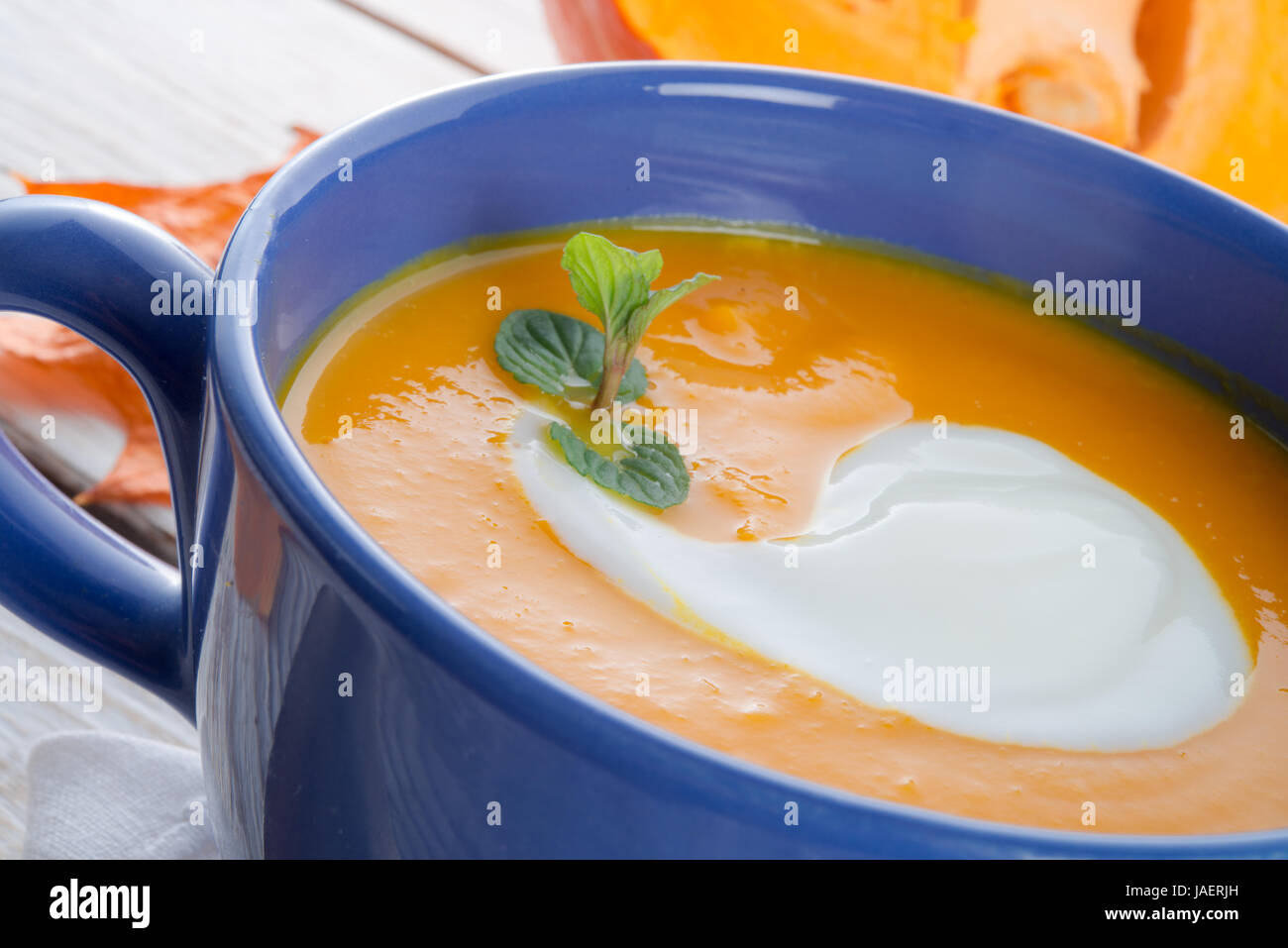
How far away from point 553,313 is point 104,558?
1.02 ft

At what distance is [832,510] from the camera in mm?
793

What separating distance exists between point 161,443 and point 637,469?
244mm

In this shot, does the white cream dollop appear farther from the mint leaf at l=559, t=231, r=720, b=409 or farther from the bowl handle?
the bowl handle

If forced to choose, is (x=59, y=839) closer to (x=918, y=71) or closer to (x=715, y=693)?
(x=715, y=693)

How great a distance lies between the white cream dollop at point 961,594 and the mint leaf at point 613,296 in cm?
6

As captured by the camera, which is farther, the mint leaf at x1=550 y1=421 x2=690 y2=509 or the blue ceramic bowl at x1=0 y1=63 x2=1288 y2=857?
the mint leaf at x1=550 y1=421 x2=690 y2=509

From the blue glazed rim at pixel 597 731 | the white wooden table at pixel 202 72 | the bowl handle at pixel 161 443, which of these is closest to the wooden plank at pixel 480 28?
the white wooden table at pixel 202 72

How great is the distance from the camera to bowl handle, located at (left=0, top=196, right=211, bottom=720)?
24.2 inches

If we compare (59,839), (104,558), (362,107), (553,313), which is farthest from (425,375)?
(362,107)

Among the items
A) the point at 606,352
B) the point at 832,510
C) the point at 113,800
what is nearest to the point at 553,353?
the point at 606,352

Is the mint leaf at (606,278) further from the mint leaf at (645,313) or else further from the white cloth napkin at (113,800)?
the white cloth napkin at (113,800)

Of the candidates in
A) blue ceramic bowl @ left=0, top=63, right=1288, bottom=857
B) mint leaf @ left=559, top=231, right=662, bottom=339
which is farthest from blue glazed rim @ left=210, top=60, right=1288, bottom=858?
mint leaf @ left=559, top=231, right=662, bottom=339

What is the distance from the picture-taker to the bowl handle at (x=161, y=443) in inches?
24.2

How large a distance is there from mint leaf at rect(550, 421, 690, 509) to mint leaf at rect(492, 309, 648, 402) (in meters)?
0.05
